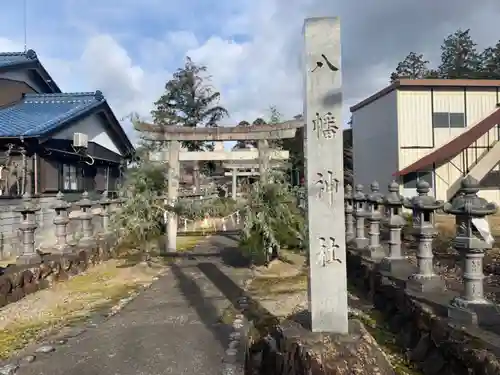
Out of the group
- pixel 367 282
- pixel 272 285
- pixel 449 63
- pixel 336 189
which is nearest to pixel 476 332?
pixel 336 189

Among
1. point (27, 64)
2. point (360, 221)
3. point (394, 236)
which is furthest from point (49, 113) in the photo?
point (394, 236)

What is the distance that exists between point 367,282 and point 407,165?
1529cm

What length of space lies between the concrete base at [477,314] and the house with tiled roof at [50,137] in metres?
11.1

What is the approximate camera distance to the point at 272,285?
7.81 m

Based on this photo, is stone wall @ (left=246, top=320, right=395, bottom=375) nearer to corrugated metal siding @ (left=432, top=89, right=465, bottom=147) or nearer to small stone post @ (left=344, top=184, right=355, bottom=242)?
small stone post @ (left=344, top=184, right=355, bottom=242)

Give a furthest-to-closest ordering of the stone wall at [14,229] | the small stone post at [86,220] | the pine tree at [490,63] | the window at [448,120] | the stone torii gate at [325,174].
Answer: the pine tree at [490,63] < the window at [448,120] < the stone wall at [14,229] < the small stone post at [86,220] < the stone torii gate at [325,174]

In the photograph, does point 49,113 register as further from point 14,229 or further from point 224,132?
point 224,132

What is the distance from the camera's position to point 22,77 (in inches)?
658

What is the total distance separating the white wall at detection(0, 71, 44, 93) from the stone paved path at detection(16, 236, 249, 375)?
38.9 feet

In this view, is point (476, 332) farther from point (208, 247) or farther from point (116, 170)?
point (116, 170)

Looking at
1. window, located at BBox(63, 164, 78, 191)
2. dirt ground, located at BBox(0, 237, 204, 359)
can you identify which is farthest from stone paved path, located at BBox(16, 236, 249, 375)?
window, located at BBox(63, 164, 78, 191)

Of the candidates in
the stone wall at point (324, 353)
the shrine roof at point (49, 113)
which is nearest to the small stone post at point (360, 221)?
the stone wall at point (324, 353)

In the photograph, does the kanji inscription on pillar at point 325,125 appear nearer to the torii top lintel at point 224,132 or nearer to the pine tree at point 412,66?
the torii top lintel at point 224,132

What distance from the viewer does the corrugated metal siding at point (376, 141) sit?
70.4 ft
